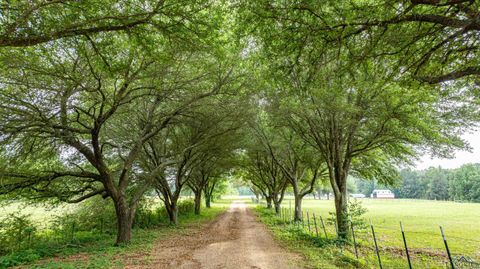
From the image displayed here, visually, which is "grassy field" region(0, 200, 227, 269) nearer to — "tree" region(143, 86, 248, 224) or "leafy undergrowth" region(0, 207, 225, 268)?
"leafy undergrowth" region(0, 207, 225, 268)

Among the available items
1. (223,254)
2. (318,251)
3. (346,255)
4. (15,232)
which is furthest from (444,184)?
(15,232)

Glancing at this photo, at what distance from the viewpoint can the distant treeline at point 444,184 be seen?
83.9 metres

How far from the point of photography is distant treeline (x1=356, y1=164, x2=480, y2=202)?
275 feet

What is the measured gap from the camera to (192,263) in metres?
8.88

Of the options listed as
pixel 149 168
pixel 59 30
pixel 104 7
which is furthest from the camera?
pixel 149 168

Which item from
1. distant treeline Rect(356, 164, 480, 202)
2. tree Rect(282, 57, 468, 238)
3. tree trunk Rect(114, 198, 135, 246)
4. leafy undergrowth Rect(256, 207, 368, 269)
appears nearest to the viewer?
leafy undergrowth Rect(256, 207, 368, 269)

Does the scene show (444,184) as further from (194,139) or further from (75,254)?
(75,254)

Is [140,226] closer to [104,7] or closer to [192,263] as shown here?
[192,263]

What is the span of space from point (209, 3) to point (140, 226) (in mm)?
17371

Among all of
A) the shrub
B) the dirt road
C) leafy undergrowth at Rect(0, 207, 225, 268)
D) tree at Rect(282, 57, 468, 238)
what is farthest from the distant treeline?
the shrub

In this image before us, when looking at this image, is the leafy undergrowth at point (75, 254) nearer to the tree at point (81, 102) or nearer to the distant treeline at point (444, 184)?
the tree at point (81, 102)

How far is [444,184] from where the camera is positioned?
101 metres

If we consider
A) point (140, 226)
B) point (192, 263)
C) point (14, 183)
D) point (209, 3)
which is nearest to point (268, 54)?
point (209, 3)

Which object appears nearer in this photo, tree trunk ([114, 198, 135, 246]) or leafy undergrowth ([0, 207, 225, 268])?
leafy undergrowth ([0, 207, 225, 268])
